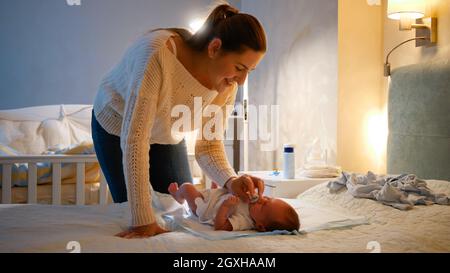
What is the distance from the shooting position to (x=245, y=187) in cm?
138

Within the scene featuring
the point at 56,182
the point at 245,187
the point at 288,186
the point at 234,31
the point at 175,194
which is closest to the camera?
the point at 234,31

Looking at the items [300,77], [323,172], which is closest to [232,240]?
[323,172]

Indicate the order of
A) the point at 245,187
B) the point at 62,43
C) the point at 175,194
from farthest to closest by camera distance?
1. the point at 62,43
2. the point at 175,194
3. the point at 245,187

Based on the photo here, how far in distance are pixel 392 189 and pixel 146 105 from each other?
982 millimetres

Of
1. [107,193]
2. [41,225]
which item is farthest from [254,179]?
[107,193]

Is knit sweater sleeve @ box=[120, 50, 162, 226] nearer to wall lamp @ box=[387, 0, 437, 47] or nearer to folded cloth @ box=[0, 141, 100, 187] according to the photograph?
wall lamp @ box=[387, 0, 437, 47]

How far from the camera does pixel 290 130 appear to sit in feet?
11.0

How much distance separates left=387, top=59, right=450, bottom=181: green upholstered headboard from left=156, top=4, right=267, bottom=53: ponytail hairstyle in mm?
1105

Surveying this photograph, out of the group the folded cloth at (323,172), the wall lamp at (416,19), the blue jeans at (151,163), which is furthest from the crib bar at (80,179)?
the wall lamp at (416,19)

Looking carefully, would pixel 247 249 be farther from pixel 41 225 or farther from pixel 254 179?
pixel 41 225

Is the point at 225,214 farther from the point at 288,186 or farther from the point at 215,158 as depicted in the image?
the point at 288,186

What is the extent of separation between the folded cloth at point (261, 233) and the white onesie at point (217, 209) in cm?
3
